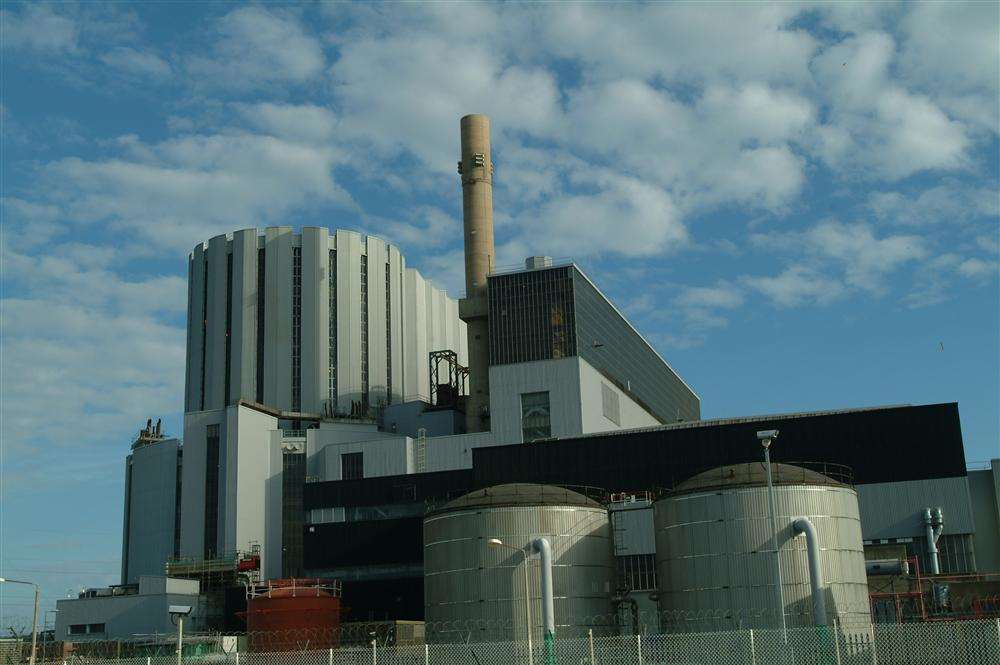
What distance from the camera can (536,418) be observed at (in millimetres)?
89750

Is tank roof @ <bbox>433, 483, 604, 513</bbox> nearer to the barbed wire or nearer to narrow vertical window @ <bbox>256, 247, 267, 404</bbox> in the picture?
the barbed wire

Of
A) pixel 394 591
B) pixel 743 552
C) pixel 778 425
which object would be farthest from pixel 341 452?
pixel 743 552

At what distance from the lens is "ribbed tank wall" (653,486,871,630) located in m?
47.4

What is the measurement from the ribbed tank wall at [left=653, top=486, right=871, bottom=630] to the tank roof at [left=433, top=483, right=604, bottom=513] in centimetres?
563

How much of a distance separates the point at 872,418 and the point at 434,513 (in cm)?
3401

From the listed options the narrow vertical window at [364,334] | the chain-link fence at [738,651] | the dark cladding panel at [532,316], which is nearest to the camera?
the chain-link fence at [738,651]

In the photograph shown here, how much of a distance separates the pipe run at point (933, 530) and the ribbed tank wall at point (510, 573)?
80.2 feet

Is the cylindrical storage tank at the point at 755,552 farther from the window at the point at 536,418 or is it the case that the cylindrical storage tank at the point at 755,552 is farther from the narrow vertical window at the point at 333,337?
the narrow vertical window at the point at 333,337

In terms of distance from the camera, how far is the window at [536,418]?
89312mm

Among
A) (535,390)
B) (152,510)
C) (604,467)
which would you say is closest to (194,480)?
(152,510)

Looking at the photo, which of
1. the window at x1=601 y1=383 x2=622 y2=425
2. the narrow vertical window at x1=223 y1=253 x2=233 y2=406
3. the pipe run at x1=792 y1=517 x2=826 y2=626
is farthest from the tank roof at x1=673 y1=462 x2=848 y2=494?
the narrow vertical window at x1=223 y1=253 x2=233 y2=406

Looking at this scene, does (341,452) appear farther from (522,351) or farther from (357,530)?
(522,351)

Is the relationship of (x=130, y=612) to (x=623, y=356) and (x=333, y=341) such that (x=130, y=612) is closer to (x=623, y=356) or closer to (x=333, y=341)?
(x=333, y=341)

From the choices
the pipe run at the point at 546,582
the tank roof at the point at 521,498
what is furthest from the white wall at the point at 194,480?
the pipe run at the point at 546,582
